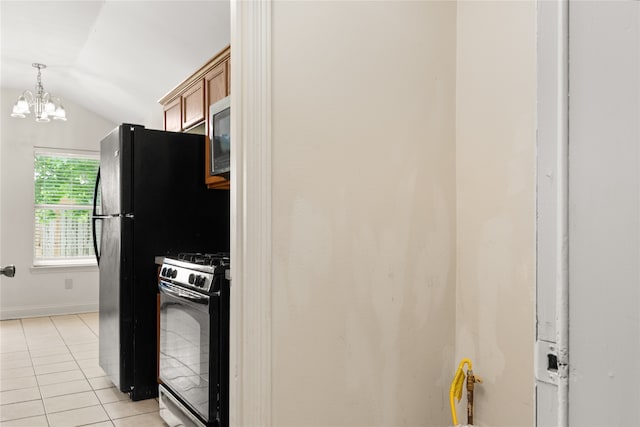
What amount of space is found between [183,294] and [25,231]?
4.29m

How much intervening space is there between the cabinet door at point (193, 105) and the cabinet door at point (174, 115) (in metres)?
0.10

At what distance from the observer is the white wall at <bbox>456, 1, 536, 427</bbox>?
1.74 metres

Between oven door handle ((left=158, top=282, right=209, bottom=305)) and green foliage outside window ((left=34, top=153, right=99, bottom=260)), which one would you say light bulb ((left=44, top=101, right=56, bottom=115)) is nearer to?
green foliage outside window ((left=34, top=153, right=99, bottom=260))

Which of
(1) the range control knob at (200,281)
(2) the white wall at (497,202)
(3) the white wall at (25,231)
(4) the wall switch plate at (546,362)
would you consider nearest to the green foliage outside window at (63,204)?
(3) the white wall at (25,231)

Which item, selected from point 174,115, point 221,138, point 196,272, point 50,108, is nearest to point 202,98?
point 174,115

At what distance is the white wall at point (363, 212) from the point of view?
1.60 meters

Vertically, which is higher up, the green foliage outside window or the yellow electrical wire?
the green foliage outside window

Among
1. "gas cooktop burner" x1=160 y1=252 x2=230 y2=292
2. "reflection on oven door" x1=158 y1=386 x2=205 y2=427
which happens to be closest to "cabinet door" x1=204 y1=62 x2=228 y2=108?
"gas cooktop burner" x1=160 y1=252 x2=230 y2=292

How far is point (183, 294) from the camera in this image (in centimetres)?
233

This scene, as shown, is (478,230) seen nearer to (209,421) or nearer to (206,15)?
(209,421)

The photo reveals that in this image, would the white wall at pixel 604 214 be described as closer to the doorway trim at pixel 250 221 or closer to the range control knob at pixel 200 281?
the doorway trim at pixel 250 221

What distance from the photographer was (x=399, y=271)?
6.03 feet

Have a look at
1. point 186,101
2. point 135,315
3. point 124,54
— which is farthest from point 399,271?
point 124,54

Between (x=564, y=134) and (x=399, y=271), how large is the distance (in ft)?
4.77
